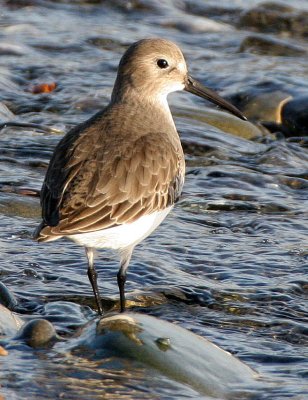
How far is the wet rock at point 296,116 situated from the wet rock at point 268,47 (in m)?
1.76

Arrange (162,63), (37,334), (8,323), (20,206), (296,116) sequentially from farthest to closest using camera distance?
1. (296,116)
2. (20,206)
3. (162,63)
4. (8,323)
5. (37,334)

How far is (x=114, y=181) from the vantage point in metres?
5.36

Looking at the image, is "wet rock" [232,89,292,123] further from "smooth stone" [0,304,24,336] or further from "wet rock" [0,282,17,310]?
"smooth stone" [0,304,24,336]

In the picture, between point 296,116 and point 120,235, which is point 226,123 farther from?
point 120,235

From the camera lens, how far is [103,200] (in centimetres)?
527

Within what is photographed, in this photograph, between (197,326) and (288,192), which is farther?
(288,192)

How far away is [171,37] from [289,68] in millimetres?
1667

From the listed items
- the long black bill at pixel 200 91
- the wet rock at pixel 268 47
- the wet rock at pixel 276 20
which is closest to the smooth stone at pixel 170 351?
the long black bill at pixel 200 91

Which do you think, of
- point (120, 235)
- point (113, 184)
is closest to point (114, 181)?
point (113, 184)

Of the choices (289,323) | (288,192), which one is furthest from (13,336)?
(288,192)

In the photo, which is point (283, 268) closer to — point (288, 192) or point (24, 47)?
point (288, 192)

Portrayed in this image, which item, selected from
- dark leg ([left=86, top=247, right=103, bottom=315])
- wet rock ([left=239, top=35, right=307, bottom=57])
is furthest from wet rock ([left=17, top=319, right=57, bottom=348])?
wet rock ([left=239, top=35, right=307, bottom=57])

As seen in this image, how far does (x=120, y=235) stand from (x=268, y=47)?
611 cm

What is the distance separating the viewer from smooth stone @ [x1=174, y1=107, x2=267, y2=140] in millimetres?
8672
